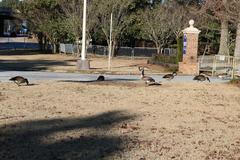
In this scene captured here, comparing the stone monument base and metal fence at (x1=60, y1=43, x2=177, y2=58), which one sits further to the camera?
metal fence at (x1=60, y1=43, x2=177, y2=58)

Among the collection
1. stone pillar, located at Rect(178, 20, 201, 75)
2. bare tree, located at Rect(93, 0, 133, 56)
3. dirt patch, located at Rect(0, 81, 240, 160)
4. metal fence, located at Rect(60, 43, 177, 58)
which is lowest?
metal fence, located at Rect(60, 43, 177, 58)

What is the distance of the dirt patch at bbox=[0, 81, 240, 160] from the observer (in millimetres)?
9023

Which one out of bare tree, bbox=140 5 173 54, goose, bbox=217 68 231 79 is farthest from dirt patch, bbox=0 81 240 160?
bare tree, bbox=140 5 173 54

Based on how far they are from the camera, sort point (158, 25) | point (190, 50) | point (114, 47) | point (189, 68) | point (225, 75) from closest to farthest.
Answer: point (225, 75) → point (189, 68) → point (190, 50) → point (158, 25) → point (114, 47)

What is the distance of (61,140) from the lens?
9672 millimetres

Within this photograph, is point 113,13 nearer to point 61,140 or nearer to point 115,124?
point 115,124

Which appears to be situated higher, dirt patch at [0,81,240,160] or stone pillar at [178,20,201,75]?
stone pillar at [178,20,201,75]

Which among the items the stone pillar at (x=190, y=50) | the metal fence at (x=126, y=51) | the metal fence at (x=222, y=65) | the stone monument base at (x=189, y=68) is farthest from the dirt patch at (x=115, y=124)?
the metal fence at (x=126, y=51)

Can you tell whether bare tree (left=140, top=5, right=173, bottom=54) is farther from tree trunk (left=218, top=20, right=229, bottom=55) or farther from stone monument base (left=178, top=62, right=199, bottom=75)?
stone monument base (left=178, top=62, right=199, bottom=75)

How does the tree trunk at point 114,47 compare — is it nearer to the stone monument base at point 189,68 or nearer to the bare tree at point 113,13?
the bare tree at point 113,13

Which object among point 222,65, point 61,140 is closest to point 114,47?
point 222,65

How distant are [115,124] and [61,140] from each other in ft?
7.28

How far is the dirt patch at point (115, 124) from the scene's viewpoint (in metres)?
9.02

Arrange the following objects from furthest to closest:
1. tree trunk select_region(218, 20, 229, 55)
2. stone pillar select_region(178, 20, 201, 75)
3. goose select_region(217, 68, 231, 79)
Result: tree trunk select_region(218, 20, 229, 55)
stone pillar select_region(178, 20, 201, 75)
goose select_region(217, 68, 231, 79)
